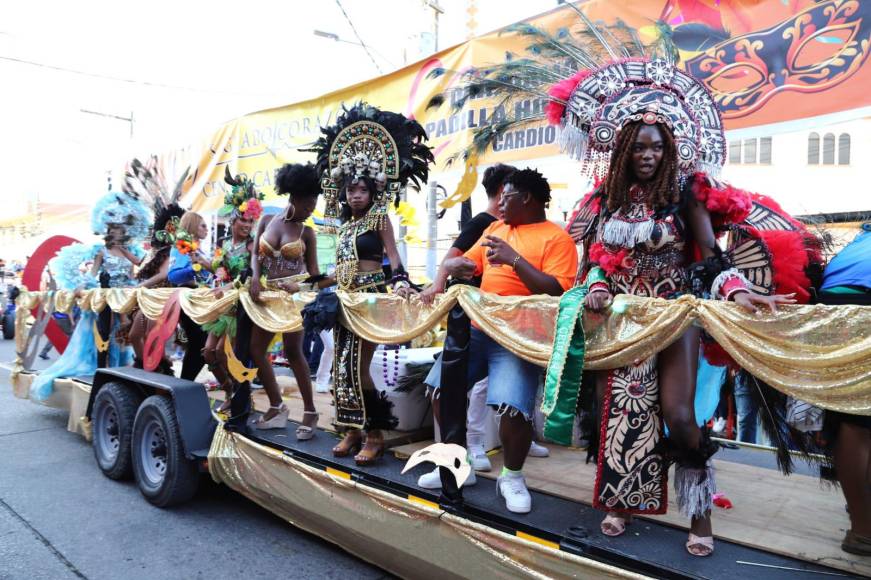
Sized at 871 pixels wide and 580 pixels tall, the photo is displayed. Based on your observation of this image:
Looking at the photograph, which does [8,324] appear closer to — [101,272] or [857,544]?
[101,272]

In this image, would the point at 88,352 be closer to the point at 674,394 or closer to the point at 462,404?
the point at 462,404

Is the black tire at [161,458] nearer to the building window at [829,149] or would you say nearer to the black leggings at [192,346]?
the black leggings at [192,346]

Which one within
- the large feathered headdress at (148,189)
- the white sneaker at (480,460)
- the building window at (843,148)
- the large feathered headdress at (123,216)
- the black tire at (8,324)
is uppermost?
the building window at (843,148)

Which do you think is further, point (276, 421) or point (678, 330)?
point (276, 421)

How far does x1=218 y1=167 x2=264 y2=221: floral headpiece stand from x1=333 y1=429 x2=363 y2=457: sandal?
2532mm

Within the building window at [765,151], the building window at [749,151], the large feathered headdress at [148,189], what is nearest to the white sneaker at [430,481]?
the large feathered headdress at [148,189]

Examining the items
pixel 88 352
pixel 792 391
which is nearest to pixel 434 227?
pixel 88 352

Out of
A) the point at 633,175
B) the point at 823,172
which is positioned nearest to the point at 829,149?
the point at 823,172

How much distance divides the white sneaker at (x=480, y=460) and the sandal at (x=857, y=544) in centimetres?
165

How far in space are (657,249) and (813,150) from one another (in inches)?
239

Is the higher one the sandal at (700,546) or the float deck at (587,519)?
the sandal at (700,546)

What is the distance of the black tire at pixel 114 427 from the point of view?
15.0 feet

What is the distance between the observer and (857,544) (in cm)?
221

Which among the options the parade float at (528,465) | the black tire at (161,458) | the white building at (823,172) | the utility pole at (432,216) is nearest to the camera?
the parade float at (528,465)
